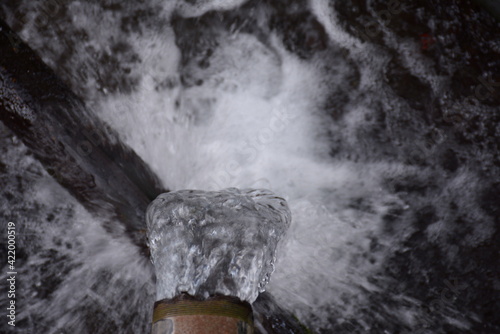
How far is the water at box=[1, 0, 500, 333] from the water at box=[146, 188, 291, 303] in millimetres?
590

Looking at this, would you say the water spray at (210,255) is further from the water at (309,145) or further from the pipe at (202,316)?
the water at (309,145)

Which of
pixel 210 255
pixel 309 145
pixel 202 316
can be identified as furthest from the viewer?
pixel 309 145

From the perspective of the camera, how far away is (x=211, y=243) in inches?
73.0

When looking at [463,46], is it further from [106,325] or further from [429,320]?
[106,325]

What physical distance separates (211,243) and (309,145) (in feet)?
3.16

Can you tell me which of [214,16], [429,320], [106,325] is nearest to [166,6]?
[214,16]

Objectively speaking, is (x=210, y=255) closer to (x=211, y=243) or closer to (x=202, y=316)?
(x=211, y=243)

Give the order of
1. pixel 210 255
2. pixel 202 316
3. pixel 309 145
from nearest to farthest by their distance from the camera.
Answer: pixel 202 316
pixel 210 255
pixel 309 145

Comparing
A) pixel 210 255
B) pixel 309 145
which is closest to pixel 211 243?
pixel 210 255

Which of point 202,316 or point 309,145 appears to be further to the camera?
point 309,145

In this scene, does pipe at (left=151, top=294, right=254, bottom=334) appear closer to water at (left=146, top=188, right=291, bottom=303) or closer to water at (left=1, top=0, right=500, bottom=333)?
water at (left=146, top=188, right=291, bottom=303)

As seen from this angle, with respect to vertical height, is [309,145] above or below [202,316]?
below

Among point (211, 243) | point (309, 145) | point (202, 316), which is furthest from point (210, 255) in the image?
point (309, 145)

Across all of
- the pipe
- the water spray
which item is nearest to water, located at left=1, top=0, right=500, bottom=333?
the water spray
